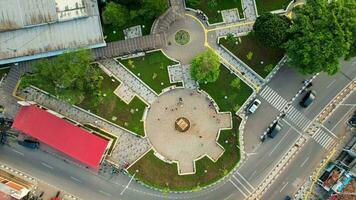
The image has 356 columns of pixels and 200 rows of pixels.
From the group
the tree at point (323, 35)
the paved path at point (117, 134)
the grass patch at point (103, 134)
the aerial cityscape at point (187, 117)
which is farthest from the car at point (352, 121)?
the grass patch at point (103, 134)

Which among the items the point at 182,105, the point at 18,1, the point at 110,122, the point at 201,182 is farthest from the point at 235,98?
the point at 18,1

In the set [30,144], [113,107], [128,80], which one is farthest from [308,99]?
[30,144]

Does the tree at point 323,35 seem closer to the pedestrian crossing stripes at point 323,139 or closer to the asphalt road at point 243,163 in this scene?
the asphalt road at point 243,163

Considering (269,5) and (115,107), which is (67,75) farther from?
(269,5)

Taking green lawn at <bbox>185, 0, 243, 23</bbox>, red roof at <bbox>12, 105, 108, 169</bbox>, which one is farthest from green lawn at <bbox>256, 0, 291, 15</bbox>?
red roof at <bbox>12, 105, 108, 169</bbox>

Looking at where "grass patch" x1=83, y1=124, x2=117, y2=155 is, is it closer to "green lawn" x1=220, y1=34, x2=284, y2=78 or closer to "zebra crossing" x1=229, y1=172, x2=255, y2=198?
"zebra crossing" x1=229, y1=172, x2=255, y2=198

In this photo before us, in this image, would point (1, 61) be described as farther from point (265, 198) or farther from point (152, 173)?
point (265, 198)
